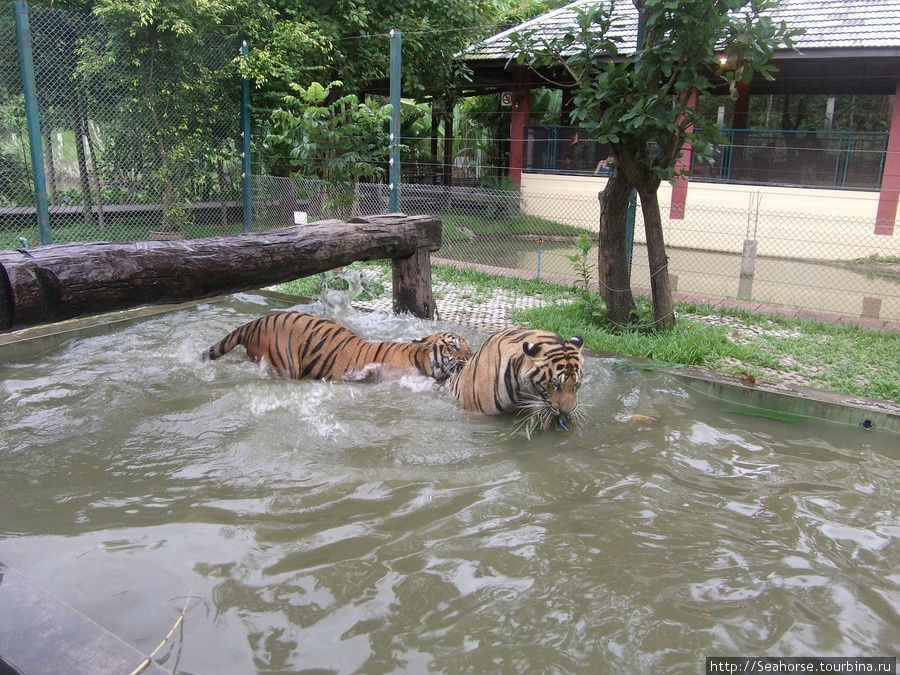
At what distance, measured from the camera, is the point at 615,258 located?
21.6ft

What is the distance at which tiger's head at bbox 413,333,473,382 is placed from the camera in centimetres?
481

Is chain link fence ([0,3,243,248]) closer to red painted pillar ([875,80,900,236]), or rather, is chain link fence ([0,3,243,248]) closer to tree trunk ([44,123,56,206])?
tree trunk ([44,123,56,206])

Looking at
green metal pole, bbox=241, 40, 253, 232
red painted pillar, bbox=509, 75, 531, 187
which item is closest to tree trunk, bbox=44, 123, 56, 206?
green metal pole, bbox=241, 40, 253, 232

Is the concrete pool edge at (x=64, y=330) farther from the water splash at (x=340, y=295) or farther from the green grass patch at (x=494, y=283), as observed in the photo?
the green grass patch at (x=494, y=283)

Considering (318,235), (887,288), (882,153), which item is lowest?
(887,288)

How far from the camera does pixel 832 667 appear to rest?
2.27m

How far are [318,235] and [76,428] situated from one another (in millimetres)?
2029

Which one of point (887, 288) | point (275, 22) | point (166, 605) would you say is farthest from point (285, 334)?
point (887, 288)

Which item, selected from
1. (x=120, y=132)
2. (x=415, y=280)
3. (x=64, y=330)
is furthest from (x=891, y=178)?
(x=64, y=330)

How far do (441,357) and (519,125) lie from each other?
12.7m

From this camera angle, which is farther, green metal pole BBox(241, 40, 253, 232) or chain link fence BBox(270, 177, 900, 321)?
green metal pole BBox(241, 40, 253, 232)

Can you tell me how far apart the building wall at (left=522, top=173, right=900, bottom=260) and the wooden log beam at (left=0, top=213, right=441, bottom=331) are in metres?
7.36

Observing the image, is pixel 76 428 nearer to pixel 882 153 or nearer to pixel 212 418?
pixel 212 418

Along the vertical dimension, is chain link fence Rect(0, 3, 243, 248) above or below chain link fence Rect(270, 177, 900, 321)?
above
